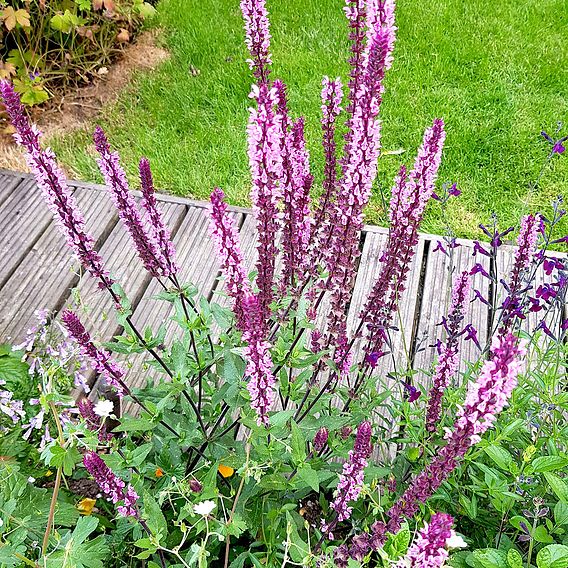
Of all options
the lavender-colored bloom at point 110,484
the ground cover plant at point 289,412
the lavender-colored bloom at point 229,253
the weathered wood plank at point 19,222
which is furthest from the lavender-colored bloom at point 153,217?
the weathered wood plank at point 19,222

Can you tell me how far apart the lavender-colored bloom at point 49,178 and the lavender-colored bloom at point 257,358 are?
56 centimetres

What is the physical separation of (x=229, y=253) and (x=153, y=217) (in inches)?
15.7

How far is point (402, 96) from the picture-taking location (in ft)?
15.0

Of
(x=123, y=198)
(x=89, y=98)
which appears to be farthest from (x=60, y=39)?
(x=123, y=198)

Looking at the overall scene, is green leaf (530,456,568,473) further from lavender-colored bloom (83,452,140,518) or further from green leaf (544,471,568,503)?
lavender-colored bloom (83,452,140,518)

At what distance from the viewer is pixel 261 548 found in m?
2.06

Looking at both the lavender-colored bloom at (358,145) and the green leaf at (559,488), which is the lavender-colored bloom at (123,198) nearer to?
the lavender-colored bloom at (358,145)

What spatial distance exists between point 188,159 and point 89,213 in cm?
90

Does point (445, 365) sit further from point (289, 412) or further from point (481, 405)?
point (481, 405)

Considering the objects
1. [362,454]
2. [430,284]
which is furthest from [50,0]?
[362,454]

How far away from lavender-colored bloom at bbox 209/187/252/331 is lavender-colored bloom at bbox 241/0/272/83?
1.23 feet

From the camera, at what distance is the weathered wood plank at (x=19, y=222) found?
330cm

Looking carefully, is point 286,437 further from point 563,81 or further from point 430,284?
point 563,81

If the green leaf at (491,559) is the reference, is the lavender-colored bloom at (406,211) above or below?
above
